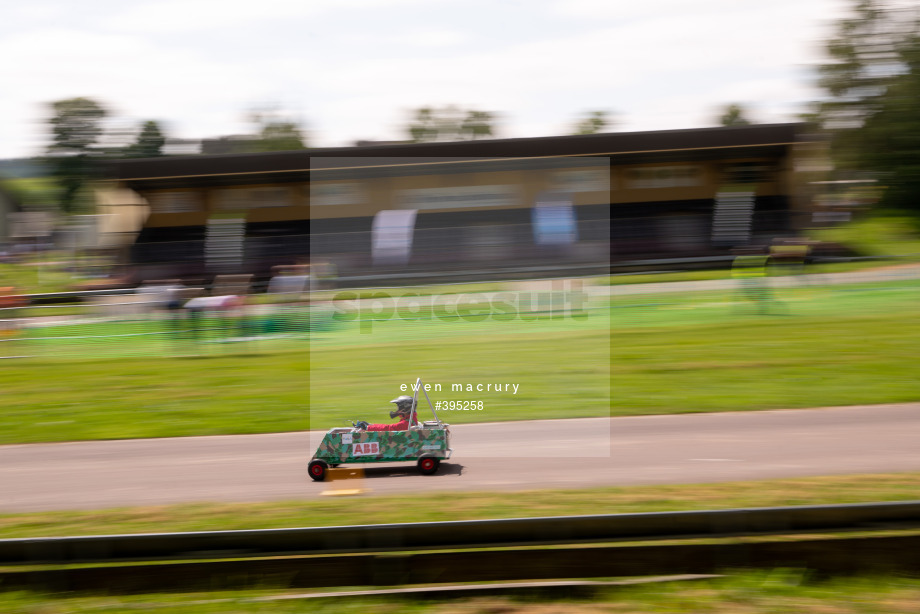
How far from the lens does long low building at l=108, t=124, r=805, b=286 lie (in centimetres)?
1291

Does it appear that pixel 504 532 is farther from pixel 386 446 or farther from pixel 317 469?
pixel 317 469

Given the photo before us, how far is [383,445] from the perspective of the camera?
24.6ft

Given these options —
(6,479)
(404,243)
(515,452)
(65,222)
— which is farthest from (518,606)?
(65,222)

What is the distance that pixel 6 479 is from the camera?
350 inches

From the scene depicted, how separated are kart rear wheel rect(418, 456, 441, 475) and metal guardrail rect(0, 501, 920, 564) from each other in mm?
2323

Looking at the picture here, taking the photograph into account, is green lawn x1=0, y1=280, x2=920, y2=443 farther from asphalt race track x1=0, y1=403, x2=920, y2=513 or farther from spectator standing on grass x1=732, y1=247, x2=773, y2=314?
asphalt race track x1=0, y1=403, x2=920, y2=513

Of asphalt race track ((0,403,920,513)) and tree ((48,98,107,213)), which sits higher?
tree ((48,98,107,213))

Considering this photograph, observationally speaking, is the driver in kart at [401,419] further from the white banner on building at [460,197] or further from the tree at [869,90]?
the tree at [869,90]

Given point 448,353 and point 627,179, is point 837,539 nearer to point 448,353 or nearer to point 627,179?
point 448,353

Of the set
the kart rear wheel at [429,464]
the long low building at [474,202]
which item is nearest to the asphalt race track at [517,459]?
the kart rear wheel at [429,464]

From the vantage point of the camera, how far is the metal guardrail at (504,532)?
17.0 ft

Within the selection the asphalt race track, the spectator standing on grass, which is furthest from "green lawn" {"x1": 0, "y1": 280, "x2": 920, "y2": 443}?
the asphalt race track

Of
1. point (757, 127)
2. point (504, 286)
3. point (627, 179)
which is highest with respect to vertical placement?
point (757, 127)

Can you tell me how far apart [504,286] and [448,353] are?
2.34m
